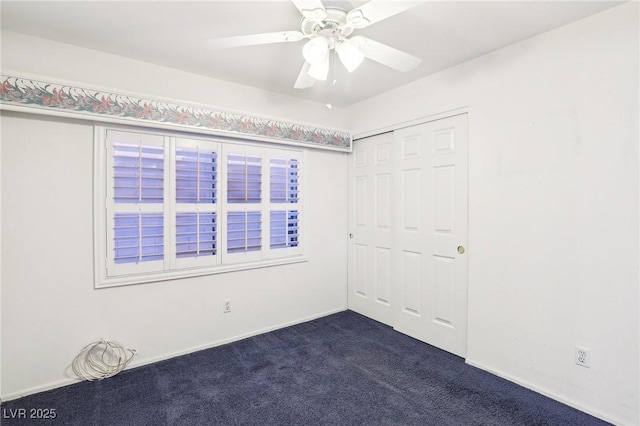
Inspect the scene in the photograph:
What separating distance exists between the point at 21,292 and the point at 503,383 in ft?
11.0

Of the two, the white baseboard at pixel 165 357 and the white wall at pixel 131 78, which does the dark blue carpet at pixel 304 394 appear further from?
the white wall at pixel 131 78

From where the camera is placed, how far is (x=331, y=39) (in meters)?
1.76

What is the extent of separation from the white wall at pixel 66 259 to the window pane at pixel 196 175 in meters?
0.45

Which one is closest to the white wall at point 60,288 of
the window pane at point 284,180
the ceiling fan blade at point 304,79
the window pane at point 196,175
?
the window pane at point 196,175

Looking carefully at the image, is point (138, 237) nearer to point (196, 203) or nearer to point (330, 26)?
point (196, 203)

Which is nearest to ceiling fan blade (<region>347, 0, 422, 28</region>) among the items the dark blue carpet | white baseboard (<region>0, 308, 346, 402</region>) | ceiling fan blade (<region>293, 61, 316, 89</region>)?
ceiling fan blade (<region>293, 61, 316, 89</region>)

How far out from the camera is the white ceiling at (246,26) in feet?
5.95

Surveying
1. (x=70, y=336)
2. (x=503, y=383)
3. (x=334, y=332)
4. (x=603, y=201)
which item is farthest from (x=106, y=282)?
(x=603, y=201)

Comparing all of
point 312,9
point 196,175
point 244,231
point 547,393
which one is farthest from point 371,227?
point 312,9

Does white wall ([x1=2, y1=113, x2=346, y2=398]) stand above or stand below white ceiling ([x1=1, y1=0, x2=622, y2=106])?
below

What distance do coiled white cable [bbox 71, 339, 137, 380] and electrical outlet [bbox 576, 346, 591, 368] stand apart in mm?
3084

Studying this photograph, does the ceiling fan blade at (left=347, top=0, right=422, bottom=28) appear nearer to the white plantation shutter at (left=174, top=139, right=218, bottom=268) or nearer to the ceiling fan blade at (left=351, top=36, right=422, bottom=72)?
the ceiling fan blade at (left=351, top=36, right=422, bottom=72)

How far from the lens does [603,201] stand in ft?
6.16

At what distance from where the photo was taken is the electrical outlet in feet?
6.35
